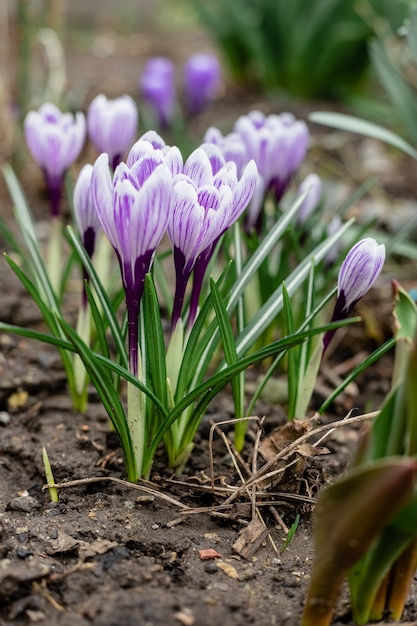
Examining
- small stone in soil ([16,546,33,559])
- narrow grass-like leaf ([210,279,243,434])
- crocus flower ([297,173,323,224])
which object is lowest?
small stone in soil ([16,546,33,559])

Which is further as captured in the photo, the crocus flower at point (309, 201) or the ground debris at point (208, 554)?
the crocus flower at point (309, 201)

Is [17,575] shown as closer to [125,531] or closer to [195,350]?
[125,531]

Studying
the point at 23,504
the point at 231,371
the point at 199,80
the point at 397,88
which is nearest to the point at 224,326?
the point at 231,371

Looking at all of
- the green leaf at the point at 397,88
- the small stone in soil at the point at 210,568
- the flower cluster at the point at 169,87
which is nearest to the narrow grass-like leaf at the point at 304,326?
the small stone in soil at the point at 210,568

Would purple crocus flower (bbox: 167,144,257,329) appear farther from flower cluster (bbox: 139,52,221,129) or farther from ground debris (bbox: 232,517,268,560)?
flower cluster (bbox: 139,52,221,129)

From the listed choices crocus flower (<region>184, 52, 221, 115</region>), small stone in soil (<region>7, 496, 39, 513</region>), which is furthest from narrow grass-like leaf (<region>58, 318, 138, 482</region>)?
crocus flower (<region>184, 52, 221, 115</region>)

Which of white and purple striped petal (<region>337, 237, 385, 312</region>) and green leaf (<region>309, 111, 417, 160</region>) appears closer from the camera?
white and purple striped petal (<region>337, 237, 385, 312</region>)

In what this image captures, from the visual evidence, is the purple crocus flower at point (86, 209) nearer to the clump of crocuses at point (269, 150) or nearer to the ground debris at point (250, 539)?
the clump of crocuses at point (269, 150)
